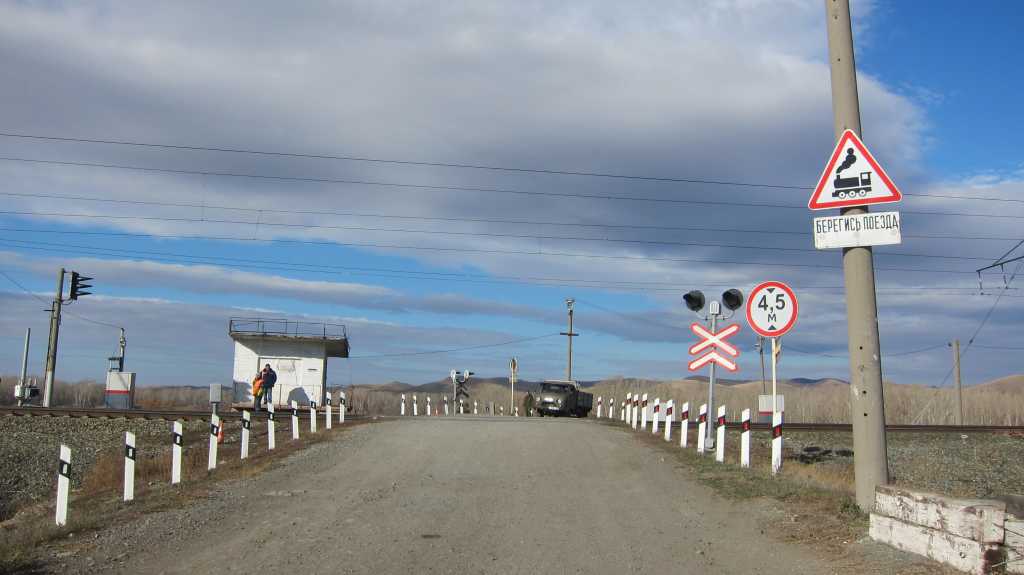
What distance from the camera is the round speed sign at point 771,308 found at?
43.6ft

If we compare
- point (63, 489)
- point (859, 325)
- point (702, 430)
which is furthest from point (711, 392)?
point (63, 489)

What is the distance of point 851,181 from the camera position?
8.66 metres

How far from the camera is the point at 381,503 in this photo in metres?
10.7

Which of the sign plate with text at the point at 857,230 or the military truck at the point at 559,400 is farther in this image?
the military truck at the point at 559,400

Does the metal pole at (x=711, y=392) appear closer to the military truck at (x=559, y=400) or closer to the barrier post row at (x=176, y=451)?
the barrier post row at (x=176, y=451)

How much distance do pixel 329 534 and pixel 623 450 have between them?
9668 mm

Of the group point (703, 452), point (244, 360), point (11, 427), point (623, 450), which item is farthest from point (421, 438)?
point (244, 360)

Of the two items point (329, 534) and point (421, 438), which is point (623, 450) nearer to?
point (421, 438)

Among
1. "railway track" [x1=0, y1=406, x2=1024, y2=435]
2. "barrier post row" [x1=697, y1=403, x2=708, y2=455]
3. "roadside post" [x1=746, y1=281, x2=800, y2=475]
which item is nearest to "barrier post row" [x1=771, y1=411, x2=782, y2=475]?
"roadside post" [x1=746, y1=281, x2=800, y2=475]

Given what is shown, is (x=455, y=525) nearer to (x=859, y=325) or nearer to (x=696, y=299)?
(x=859, y=325)

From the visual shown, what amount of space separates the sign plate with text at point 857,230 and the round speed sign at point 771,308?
471 cm

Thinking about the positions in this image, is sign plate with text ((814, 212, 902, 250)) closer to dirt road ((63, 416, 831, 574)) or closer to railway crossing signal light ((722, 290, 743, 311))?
dirt road ((63, 416, 831, 574))

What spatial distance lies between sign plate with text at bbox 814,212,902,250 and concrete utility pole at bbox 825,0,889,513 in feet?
0.46

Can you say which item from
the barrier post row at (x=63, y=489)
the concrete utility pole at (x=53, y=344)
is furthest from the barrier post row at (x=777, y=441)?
the concrete utility pole at (x=53, y=344)
